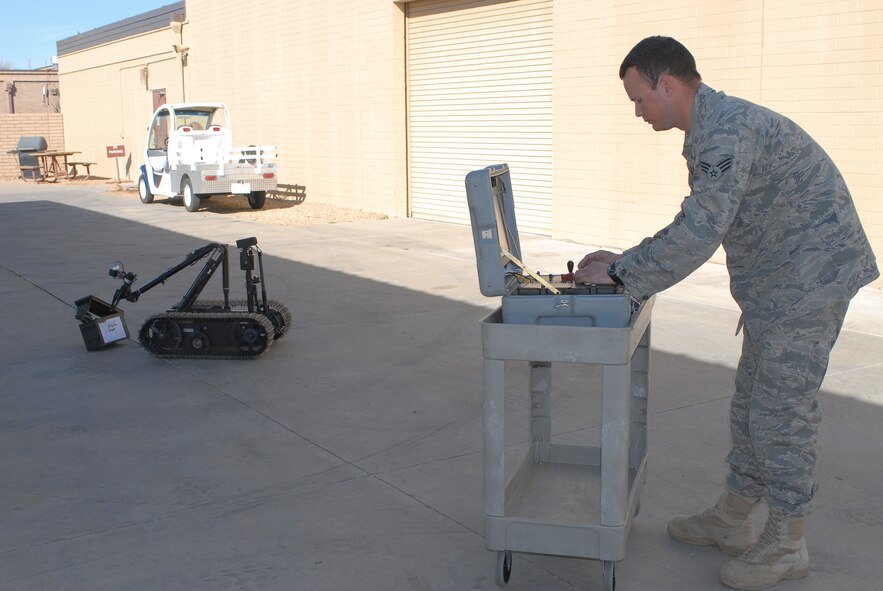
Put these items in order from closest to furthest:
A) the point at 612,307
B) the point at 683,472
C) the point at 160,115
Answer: the point at 612,307 < the point at 683,472 < the point at 160,115

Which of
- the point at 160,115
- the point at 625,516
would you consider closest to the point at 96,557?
the point at 625,516

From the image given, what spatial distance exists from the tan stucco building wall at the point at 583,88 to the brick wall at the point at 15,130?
13027 mm

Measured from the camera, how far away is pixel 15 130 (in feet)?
112

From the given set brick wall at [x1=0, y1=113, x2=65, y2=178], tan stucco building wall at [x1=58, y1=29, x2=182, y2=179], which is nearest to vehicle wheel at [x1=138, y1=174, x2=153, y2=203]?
tan stucco building wall at [x1=58, y1=29, x2=182, y2=179]

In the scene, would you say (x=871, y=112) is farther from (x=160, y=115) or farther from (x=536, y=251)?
(x=160, y=115)

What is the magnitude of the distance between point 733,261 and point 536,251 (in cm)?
896

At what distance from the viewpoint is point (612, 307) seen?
3.27 m

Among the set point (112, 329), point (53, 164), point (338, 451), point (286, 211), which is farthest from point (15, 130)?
point (338, 451)

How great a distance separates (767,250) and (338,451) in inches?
103

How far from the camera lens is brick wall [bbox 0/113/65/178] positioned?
34.0m

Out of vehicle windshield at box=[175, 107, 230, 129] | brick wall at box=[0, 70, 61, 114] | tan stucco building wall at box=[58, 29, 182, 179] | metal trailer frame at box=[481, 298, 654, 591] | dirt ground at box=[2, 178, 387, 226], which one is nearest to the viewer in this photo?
metal trailer frame at box=[481, 298, 654, 591]

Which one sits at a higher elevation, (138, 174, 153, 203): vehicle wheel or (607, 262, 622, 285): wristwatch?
(607, 262, 622, 285): wristwatch

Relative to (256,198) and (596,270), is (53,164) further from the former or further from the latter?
(596,270)

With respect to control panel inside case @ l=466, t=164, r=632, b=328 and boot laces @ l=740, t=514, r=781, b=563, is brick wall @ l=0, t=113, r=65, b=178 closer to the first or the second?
control panel inside case @ l=466, t=164, r=632, b=328
